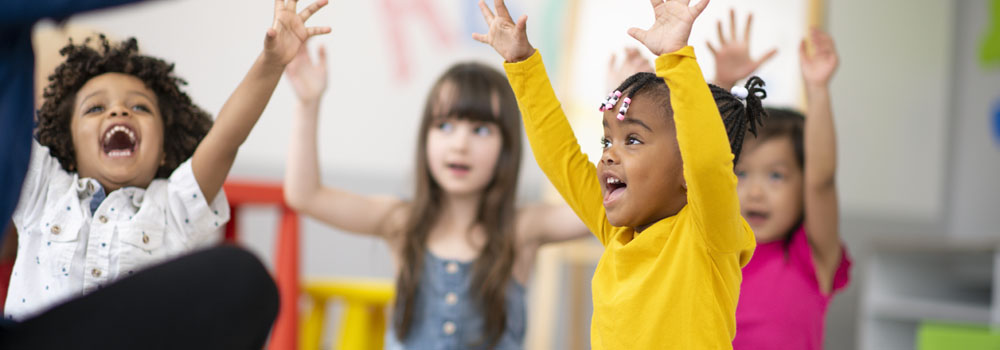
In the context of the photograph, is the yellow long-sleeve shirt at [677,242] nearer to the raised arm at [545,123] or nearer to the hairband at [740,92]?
the raised arm at [545,123]

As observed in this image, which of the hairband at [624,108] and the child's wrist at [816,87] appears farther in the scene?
the child's wrist at [816,87]

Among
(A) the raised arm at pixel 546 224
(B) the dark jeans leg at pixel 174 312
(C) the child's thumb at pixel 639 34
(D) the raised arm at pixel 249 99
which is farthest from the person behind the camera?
(A) the raised arm at pixel 546 224

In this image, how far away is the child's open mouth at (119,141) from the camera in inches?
30.8

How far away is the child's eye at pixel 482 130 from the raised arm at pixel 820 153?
45 centimetres

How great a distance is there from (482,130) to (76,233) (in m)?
0.64

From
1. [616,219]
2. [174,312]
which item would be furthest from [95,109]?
[616,219]

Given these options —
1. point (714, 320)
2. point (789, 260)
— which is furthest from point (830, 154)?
point (714, 320)

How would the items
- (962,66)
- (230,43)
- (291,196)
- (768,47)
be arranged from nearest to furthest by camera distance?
1. (291,196)
2. (230,43)
3. (768,47)
4. (962,66)

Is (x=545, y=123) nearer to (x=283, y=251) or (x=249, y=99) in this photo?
(x=249, y=99)

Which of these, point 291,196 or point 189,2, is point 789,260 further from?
point 189,2

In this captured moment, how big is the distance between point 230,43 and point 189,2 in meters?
0.37

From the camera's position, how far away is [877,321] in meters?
2.00

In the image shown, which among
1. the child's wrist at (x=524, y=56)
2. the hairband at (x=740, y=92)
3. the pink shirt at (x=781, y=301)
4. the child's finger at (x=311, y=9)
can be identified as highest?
the child's finger at (x=311, y=9)

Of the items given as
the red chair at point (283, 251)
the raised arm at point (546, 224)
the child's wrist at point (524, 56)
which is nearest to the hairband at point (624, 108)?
the child's wrist at point (524, 56)
